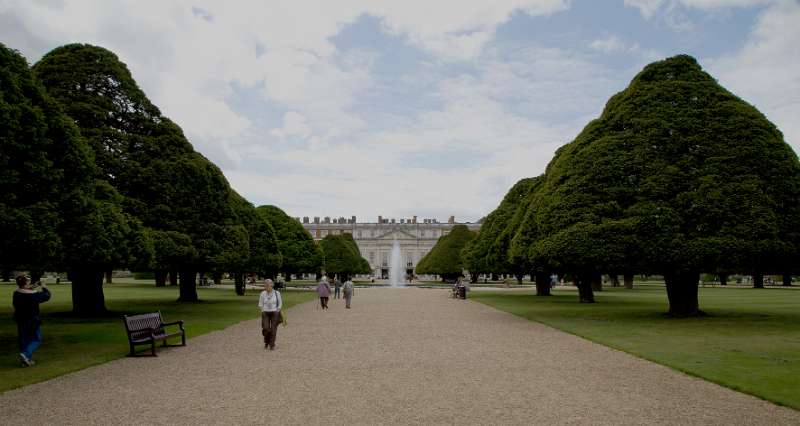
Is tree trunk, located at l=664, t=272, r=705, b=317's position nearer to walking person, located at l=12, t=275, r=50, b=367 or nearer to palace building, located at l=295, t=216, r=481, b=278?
walking person, located at l=12, t=275, r=50, b=367

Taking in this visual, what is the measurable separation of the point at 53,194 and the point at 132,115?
11.3 metres

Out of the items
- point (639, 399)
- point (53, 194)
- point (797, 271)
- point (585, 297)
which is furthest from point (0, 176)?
point (585, 297)

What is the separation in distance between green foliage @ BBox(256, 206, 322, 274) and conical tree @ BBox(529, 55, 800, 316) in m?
35.2

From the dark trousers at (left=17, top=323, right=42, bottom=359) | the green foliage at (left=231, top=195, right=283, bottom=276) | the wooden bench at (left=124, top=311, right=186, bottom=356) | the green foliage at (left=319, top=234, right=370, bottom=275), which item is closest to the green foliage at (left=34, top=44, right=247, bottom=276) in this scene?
the wooden bench at (left=124, top=311, right=186, bottom=356)

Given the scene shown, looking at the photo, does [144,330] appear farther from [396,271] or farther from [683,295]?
[396,271]

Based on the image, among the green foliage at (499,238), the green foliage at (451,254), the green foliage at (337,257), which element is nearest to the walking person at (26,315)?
the green foliage at (499,238)

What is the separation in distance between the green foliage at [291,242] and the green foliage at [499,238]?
49.3 ft

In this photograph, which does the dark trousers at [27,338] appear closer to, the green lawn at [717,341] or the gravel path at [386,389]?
the gravel path at [386,389]

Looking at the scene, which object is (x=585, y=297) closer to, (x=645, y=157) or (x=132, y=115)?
(x=645, y=157)

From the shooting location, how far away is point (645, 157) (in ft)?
71.0

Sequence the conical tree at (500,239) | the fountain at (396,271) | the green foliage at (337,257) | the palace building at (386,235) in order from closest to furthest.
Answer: the conical tree at (500,239), the green foliage at (337,257), the fountain at (396,271), the palace building at (386,235)

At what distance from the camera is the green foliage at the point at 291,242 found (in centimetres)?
5531

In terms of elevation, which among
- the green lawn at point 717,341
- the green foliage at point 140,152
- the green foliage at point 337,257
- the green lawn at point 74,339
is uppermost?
the green foliage at point 140,152

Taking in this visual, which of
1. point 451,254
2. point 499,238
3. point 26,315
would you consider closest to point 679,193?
point 26,315
